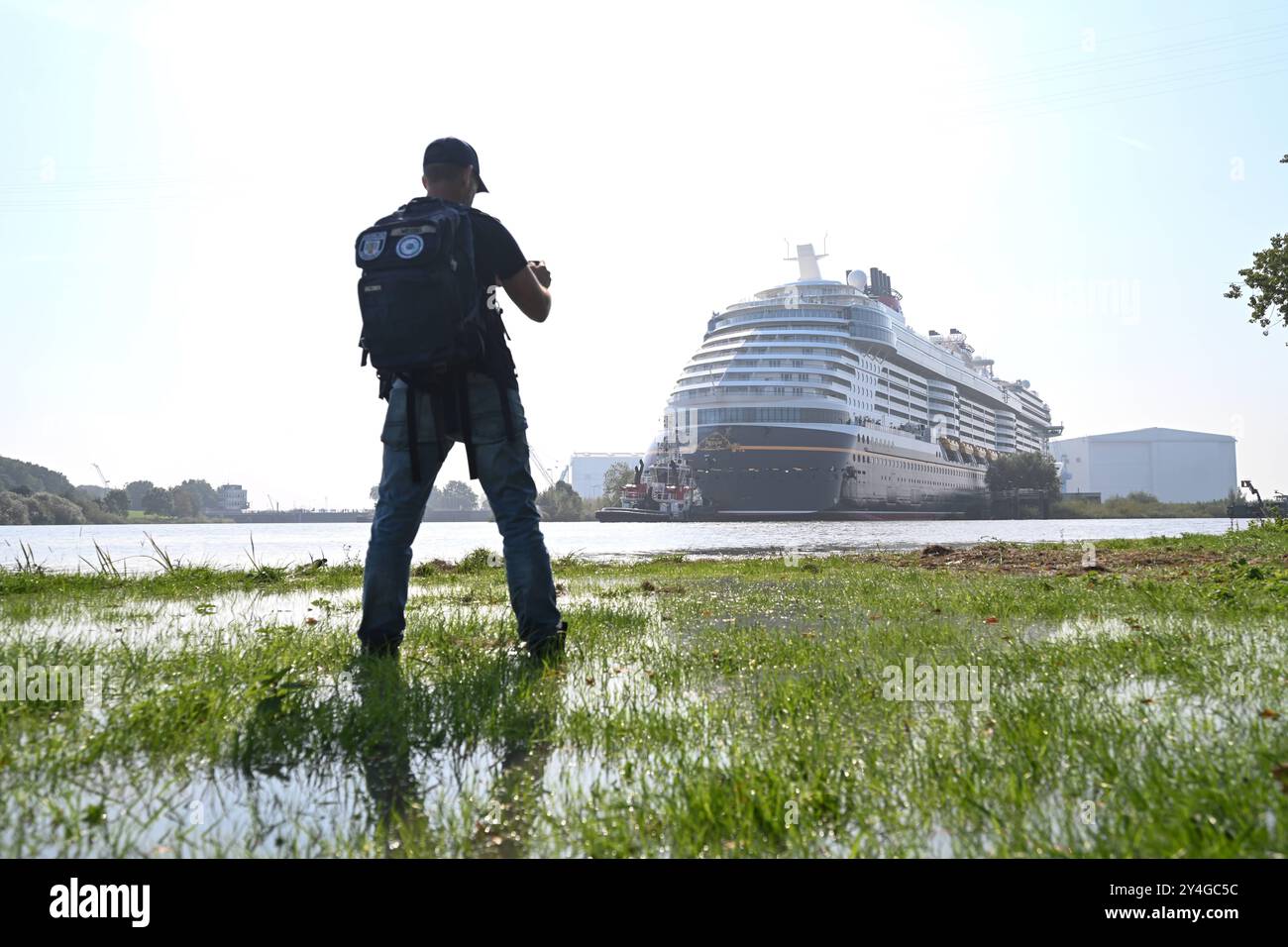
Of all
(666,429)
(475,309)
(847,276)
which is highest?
(847,276)

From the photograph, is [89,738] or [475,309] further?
[475,309]

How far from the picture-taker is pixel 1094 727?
214cm

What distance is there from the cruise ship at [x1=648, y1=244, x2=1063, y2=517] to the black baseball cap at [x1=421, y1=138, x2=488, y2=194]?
57.7 meters

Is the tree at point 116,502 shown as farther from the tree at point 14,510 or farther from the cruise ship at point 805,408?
the cruise ship at point 805,408

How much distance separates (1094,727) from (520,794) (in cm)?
153

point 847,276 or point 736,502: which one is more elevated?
point 847,276

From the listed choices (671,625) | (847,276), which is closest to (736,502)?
(847,276)

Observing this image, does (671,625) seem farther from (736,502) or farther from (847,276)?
(847,276)

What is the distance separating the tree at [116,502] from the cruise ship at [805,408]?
71851 millimetres

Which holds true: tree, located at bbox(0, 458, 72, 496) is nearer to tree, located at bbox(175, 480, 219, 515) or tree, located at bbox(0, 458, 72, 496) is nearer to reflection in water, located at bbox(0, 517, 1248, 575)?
tree, located at bbox(175, 480, 219, 515)

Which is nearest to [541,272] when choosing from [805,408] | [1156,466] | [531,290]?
[531,290]

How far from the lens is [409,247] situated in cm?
336

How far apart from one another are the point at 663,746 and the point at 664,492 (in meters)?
61.7
